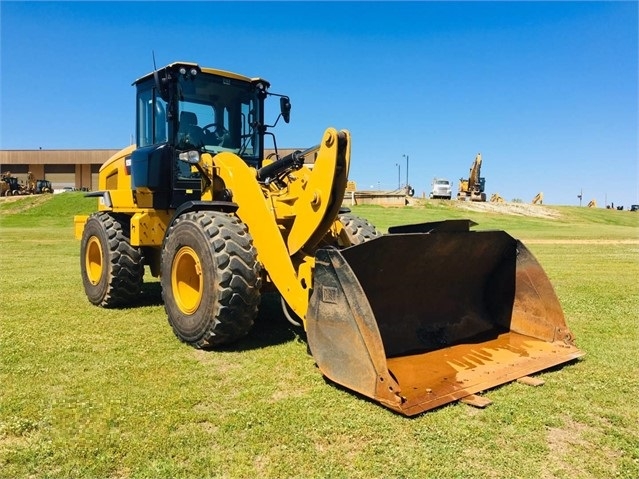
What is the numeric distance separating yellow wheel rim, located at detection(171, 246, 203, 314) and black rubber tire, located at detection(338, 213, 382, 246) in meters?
1.73

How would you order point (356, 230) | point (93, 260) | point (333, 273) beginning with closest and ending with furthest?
point (333, 273)
point (356, 230)
point (93, 260)

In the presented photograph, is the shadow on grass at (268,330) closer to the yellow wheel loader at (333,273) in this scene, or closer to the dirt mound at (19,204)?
the yellow wheel loader at (333,273)

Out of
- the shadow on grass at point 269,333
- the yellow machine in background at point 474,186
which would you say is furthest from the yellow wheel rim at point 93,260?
the yellow machine in background at point 474,186

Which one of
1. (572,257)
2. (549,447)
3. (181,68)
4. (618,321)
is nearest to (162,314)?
(181,68)

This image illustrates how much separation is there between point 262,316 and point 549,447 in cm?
394

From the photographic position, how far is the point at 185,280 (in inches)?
226

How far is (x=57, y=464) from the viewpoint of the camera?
120 inches

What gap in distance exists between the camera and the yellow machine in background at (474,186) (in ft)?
163

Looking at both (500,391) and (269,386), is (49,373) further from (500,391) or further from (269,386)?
(500,391)

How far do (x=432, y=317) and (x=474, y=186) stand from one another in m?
47.8

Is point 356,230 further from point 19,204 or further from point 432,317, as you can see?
point 19,204

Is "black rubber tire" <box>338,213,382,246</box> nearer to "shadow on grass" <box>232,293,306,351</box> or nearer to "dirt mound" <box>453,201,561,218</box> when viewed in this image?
"shadow on grass" <box>232,293,306,351</box>

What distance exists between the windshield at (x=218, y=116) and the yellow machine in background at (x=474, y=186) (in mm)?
44165

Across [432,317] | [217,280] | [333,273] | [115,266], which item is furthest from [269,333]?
[115,266]
